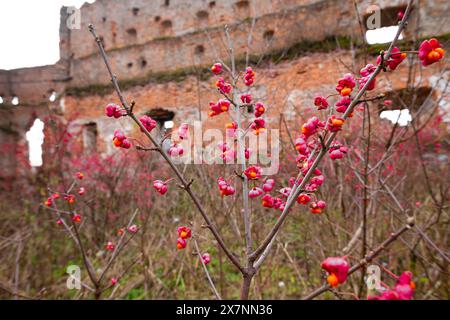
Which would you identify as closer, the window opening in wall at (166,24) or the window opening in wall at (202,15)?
the window opening in wall at (202,15)

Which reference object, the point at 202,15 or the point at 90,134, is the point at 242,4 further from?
the point at 90,134

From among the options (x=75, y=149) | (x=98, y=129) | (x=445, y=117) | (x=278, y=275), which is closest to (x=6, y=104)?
(x=98, y=129)

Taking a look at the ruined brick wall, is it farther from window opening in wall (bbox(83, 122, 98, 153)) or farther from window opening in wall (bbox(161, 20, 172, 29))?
window opening in wall (bbox(83, 122, 98, 153))

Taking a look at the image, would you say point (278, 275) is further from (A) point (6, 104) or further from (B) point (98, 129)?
(A) point (6, 104)

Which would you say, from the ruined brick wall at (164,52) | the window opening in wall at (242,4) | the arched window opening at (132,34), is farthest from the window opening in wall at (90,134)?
the window opening in wall at (242,4)

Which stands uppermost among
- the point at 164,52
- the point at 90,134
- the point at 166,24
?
the point at 166,24

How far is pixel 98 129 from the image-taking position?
11.3 meters

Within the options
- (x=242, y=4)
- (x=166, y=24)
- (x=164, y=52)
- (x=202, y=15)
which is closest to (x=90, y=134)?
(x=164, y=52)

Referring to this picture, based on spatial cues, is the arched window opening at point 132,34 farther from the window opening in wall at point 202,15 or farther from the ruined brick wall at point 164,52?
the window opening in wall at point 202,15

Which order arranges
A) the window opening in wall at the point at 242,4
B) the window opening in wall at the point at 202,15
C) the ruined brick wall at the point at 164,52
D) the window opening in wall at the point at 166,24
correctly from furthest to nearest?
the window opening in wall at the point at 166,24 < the window opening in wall at the point at 202,15 < the window opening in wall at the point at 242,4 < the ruined brick wall at the point at 164,52

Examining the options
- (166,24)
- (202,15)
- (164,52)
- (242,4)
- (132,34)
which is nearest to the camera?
(164,52)

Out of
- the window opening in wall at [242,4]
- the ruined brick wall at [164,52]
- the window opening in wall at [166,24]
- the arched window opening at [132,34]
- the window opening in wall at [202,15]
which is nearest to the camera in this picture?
the ruined brick wall at [164,52]

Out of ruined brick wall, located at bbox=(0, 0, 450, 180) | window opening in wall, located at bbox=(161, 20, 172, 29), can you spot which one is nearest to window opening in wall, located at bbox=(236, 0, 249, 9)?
ruined brick wall, located at bbox=(0, 0, 450, 180)
